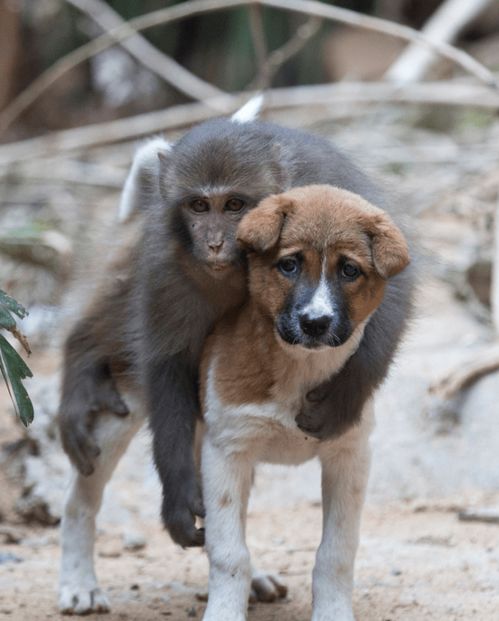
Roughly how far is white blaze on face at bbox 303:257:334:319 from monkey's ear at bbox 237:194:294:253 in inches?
10.0

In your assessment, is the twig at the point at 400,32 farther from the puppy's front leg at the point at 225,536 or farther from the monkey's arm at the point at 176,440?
the puppy's front leg at the point at 225,536

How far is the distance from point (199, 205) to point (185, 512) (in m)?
1.19

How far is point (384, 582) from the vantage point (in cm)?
545

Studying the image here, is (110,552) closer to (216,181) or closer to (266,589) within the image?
(266,589)

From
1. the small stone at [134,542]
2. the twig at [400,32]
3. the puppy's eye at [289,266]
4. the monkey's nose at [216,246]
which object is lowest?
the small stone at [134,542]

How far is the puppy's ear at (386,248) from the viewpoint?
407 centimetres

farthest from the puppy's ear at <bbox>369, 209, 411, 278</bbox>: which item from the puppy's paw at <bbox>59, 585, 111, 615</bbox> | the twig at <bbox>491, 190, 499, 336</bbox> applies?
the twig at <bbox>491, 190, 499, 336</bbox>

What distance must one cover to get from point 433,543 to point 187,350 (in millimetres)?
2033

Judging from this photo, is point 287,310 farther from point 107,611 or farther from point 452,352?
point 452,352

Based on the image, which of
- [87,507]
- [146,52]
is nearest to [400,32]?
[87,507]

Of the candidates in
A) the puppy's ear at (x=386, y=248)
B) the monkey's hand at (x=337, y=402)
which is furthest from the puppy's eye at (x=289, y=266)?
the monkey's hand at (x=337, y=402)

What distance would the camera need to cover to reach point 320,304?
13.0 ft

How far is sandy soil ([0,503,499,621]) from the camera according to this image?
16.7 ft

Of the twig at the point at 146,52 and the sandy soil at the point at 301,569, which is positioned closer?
the sandy soil at the point at 301,569
